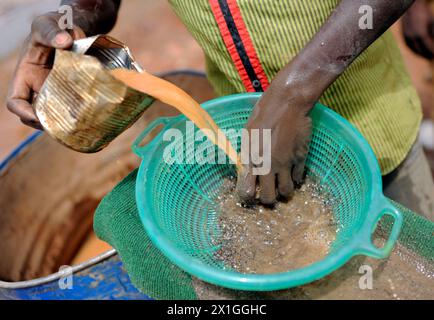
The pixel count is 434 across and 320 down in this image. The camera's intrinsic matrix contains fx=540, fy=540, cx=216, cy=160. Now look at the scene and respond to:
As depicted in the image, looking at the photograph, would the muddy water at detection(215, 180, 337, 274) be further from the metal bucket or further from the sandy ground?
the sandy ground

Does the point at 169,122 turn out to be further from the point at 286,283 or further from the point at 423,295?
the point at 423,295

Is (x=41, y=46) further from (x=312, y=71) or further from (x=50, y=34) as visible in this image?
(x=312, y=71)

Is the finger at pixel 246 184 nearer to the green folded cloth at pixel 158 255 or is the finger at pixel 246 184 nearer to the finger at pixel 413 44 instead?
the green folded cloth at pixel 158 255

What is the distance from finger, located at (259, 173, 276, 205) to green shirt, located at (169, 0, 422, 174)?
10.9 inches

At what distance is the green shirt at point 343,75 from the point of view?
127 centimetres

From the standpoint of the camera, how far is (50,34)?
126cm

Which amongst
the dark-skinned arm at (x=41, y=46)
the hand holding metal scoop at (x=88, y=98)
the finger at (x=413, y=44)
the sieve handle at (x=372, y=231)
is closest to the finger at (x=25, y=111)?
the dark-skinned arm at (x=41, y=46)

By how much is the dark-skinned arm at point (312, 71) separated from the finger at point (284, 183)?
0.03 m

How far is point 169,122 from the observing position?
1.37m

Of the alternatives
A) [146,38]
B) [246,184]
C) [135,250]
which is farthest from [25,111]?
[146,38]

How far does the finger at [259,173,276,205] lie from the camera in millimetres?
1245

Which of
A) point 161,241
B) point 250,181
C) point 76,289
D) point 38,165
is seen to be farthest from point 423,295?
point 38,165

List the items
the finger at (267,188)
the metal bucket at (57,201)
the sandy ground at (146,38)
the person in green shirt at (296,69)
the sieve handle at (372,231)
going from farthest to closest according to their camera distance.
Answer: the sandy ground at (146,38), the metal bucket at (57,201), the finger at (267,188), the person in green shirt at (296,69), the sieve handle at (372,231)

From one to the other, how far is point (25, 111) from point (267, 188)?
0.63m
